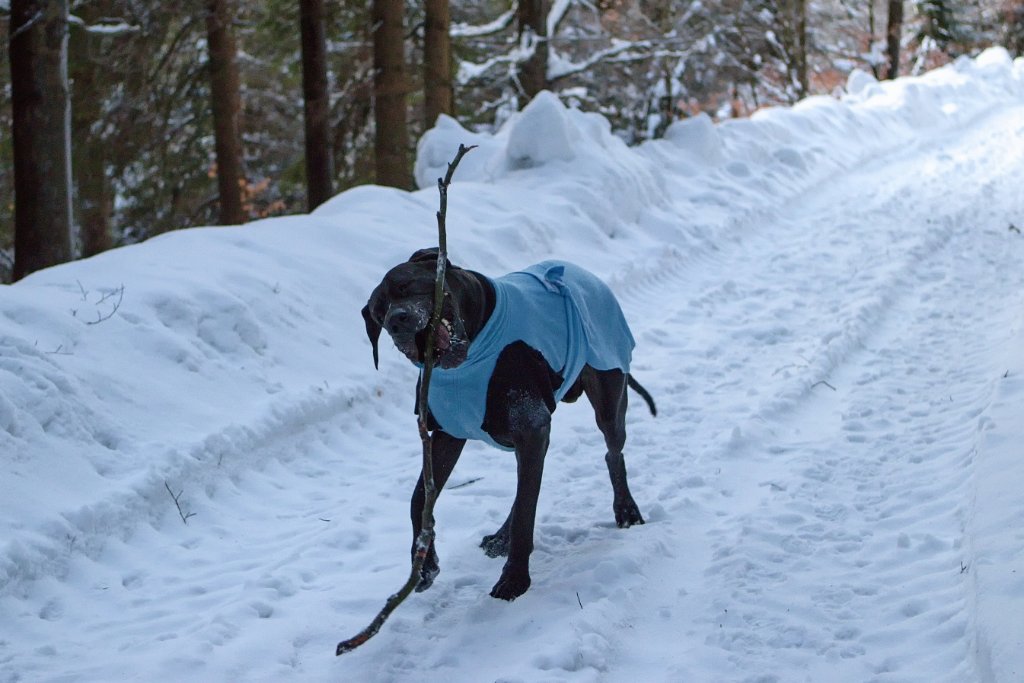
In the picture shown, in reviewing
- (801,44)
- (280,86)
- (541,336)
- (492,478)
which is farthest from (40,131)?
(801,44)

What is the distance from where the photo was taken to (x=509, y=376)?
4273mm

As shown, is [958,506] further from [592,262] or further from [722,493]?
[592,262]

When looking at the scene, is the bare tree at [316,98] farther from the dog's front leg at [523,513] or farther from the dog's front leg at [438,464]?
the dog's front leg at [523,513]

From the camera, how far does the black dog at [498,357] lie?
12.5 feet

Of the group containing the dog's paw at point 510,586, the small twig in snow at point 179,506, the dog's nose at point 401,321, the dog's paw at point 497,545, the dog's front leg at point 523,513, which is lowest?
the small twig in snow at point 179,506

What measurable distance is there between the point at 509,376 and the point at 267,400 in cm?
275

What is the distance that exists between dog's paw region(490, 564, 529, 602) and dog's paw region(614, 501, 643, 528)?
89 cm

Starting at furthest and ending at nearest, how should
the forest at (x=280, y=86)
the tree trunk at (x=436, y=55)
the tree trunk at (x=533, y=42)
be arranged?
the tree trunk at (x=533, y=42) < the tree trunk at (x=436, y=55) < the forest at (x=280, y=86)

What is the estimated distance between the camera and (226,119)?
1602 centimetres

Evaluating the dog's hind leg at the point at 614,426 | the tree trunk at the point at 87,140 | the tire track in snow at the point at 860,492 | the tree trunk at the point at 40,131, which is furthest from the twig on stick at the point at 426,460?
the tree trunk at the point at 87,140

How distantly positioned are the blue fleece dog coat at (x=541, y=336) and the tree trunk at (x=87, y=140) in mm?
11188

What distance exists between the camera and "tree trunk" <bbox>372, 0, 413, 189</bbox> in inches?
572

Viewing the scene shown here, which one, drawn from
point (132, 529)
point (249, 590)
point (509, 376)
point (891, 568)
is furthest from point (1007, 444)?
point (132, 529)

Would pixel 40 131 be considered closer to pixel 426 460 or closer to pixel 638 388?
pixel 638 388
